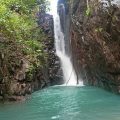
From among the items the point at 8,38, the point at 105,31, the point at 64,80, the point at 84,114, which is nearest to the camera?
the point at 84,114

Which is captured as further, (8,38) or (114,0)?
(114,0)

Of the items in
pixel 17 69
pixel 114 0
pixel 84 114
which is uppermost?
pixel 114 0

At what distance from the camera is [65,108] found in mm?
12312

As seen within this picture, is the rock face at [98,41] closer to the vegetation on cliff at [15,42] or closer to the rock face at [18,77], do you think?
the rock face at [18,77]

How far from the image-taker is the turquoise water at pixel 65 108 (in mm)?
10695

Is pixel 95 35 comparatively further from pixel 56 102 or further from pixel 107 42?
pixel 56 102

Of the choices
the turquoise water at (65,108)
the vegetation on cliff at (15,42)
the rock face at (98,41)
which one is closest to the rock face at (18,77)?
the vegetation on cliff at (15,42)

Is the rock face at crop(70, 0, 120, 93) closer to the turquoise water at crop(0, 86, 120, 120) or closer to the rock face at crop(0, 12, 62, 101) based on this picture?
the turquoise water at crop(0, 86, 120, 120)

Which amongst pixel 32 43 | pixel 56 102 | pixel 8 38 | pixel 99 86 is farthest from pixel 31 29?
pixel 99 86

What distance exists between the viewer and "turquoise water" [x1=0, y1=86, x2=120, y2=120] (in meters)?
10.7

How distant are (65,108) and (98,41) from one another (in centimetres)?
611

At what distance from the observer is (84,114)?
10.9 m

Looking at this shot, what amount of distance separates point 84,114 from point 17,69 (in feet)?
19.9

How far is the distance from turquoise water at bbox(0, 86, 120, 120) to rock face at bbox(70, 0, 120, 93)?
7.21ft
